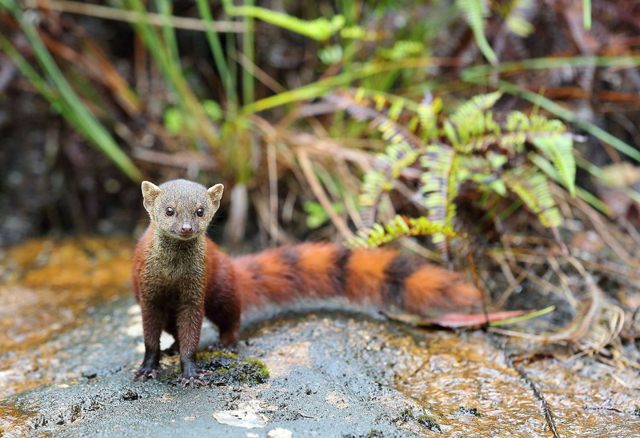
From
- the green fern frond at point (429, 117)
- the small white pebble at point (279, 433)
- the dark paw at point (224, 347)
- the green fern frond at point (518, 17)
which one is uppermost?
the green fern frond at point (518, 17)

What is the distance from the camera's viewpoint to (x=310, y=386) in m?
2.99

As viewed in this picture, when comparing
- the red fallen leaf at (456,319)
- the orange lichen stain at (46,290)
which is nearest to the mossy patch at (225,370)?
the orange lichen stain at (46,290)

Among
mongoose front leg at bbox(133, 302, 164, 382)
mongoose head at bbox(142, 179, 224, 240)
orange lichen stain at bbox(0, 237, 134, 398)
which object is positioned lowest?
orange lichen stain at bbox(0, 237, 134, 398)

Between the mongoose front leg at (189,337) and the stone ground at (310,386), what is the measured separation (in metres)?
0.09

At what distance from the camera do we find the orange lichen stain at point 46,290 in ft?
11.8

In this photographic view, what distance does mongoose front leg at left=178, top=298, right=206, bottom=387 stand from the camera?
120 inches

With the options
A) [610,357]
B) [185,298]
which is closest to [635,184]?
[610,357]

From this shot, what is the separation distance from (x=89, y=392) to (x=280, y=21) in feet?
9.76

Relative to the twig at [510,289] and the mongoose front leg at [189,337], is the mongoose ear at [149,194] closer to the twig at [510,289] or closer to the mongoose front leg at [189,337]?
the mongoose front leg at [189,337]

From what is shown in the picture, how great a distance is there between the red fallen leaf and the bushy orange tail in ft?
0.27

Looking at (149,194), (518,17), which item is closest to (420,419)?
(149,194)

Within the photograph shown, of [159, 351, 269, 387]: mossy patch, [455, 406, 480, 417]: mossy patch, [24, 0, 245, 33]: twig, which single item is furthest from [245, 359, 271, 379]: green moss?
[24, 0, 245, 33]: twig

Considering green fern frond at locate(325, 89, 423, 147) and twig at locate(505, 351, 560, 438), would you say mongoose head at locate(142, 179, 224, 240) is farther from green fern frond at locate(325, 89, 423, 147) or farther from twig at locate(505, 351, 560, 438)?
green fern frond at locate(325, 89, 423, 147)

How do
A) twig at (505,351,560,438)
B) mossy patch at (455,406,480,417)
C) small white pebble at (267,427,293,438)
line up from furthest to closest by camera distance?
mossy patch at (455,406,480,417), twig at (505,351,560,438), small white pebble at (267,427,293,438)
